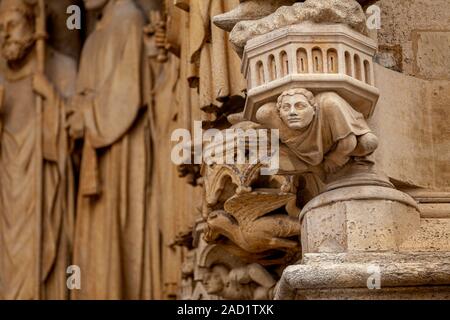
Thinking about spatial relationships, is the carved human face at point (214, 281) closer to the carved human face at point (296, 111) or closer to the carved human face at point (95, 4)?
the carved human face at point (296, 111)

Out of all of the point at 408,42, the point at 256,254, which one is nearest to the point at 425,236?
the point at 408,42

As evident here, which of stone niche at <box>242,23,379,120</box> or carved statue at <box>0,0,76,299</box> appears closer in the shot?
stone niche at <box>242,23,379,120</box>

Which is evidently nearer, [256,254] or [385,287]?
[385,287]

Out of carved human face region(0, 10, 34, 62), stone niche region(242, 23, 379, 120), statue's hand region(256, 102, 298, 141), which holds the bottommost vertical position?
statue's hand region(256, 102, 298, 141)

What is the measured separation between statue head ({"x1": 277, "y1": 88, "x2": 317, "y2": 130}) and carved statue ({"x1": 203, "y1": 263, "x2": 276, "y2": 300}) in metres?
1.57

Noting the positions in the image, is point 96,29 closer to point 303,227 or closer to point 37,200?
point 37,200

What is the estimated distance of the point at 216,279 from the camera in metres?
6.87

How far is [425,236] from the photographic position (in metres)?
5.15

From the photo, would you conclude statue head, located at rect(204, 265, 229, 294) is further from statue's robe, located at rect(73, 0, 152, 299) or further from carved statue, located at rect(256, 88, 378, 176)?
statue's robe, located at rect(73, 0, 152, 299)

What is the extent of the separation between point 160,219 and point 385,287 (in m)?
4.79

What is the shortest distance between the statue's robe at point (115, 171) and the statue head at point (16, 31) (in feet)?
1.72

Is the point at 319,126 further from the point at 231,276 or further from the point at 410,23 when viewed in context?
the point at 231,276

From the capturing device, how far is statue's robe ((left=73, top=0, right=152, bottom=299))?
31.4 ft

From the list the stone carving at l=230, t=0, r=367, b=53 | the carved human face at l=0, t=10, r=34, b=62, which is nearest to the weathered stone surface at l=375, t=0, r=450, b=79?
the stone carving at l=230, t=0, r=367, b=53
